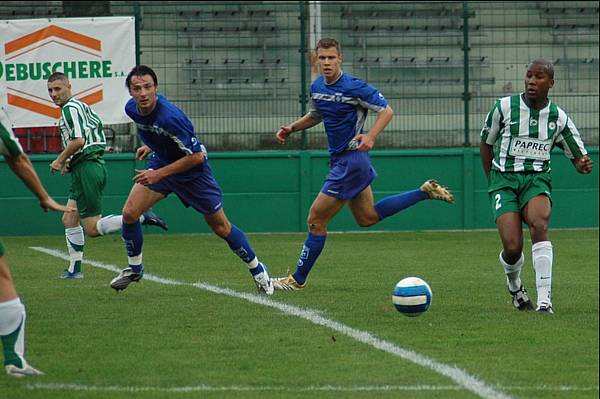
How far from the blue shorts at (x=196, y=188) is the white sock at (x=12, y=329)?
144 inches

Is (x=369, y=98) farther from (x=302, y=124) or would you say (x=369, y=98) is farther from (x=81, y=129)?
(x=81, y=129)

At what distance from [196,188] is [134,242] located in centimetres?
71

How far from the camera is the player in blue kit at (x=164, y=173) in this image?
992 cm

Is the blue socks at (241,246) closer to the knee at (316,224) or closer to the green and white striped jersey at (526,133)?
the knee at (316,224)

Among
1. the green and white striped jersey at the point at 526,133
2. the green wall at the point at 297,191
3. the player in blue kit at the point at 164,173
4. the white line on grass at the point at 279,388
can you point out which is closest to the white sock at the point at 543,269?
the green and white striped jersey at the point at 526,133

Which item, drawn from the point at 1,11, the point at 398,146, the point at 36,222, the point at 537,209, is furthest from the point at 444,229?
the point at 537,209

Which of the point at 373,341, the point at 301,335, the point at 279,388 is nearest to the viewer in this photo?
the point at 279,388

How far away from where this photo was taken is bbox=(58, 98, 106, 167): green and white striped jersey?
1258 cm

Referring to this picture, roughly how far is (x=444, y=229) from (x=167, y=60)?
493cm

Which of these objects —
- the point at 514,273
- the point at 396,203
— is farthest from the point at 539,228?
the point at 396,203

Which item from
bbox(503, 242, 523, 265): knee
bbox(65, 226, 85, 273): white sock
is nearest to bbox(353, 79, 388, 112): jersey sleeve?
bbox(503, 242, 523, 265): knee

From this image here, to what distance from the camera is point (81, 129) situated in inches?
494

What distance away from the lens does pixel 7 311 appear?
674 cm

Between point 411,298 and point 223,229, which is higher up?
point 223,229
